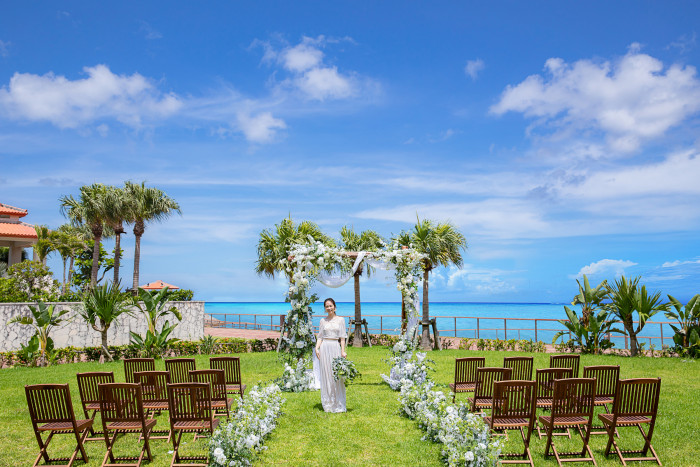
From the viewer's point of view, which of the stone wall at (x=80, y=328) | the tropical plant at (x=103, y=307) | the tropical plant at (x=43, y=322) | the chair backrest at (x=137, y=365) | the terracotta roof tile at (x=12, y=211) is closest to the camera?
the chair backrest at (x=137, y=365)

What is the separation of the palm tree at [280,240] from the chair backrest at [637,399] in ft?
56.4

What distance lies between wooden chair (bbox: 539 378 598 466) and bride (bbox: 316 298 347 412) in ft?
12.2

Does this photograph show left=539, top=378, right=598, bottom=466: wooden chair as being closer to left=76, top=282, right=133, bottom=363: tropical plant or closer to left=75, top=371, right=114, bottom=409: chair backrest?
left=75, top=371, right=114, bottom=409: chair backrest

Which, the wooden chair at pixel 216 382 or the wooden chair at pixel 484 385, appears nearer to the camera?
the wooden chair at pixel 216 382

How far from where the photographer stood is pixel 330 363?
371 inches

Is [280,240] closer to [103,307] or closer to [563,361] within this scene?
[103,307]

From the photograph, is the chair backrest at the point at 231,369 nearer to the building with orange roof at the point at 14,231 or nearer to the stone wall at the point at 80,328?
the stone wall at the point at 80,328

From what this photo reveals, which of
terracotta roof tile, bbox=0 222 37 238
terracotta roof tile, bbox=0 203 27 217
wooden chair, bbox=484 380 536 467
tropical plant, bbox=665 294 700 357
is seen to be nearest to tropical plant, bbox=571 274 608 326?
tropical plant, bbox=665 294 700 357

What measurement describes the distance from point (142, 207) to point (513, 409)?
92.9 ft

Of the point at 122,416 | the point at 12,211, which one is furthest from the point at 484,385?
the point at 12,211

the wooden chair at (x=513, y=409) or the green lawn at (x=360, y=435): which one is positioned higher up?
the wooden chair at (x=513, y=409)

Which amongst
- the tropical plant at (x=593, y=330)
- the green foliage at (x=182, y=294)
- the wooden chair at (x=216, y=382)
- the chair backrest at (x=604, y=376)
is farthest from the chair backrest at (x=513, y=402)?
the green foliage at (x=182, y=294)

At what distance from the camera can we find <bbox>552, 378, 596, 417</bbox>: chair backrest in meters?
6.18

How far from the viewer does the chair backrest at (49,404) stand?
239 inches
